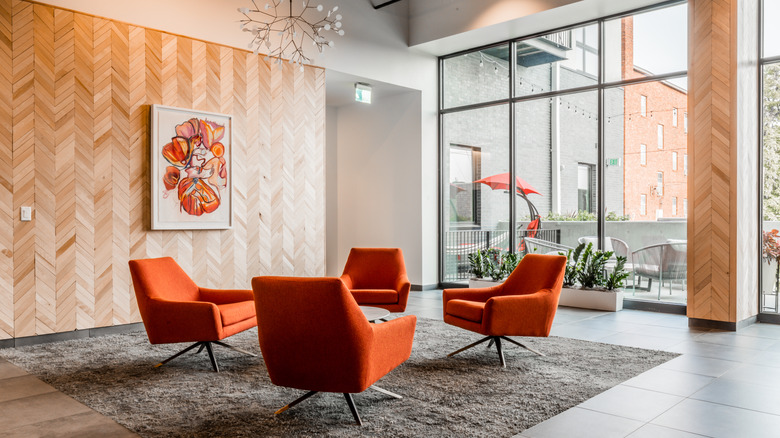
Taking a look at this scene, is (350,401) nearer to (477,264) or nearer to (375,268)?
(375,268)

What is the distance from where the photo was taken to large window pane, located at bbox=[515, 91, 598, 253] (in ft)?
25.1

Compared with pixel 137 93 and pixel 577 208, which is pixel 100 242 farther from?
pixel 577 208

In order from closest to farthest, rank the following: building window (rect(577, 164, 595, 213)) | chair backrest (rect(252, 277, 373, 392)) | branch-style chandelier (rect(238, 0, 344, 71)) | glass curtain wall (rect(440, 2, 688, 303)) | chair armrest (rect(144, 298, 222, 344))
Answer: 1. chair backrest (rect(252, 277, 373, 392))
2. chair armrest (rect(144, 298, 222, 344))
3. branch-style chandelier (rect(238, 0, 344, 71))
4. glass curtain wall (rect(440, 2, 688, 303))
5. building window (rect(577, 164, 595, 213))

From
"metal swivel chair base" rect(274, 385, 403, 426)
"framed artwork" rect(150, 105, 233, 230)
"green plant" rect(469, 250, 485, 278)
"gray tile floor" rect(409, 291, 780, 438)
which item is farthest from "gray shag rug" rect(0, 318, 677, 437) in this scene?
"green plant" rect(469, 250, 485, 278)

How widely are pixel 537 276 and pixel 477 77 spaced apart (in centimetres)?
479

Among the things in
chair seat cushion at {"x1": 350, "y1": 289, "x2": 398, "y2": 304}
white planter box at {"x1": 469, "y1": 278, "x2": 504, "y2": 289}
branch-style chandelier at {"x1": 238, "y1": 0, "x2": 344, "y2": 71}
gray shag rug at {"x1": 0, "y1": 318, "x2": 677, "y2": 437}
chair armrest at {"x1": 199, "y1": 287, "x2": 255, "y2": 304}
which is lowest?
gray shag rug at {"x1": 0, "y1": 318, "x2": 677, "y2": 437}

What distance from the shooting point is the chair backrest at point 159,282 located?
441 cm

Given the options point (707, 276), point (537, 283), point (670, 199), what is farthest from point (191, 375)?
point (670, 199)

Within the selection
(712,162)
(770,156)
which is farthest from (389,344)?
(770,156)

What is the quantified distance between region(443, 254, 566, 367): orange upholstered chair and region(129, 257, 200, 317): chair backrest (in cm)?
231

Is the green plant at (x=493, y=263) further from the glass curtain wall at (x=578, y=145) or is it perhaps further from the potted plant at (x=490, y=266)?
the glass curtain wall at (x=578, y=145)

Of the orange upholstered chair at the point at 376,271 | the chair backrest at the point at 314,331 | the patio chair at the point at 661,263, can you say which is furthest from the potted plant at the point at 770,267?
the chair backrest at the point at 314,331

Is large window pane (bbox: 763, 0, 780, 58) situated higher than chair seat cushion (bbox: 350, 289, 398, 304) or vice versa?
large window pane (bbox: 763, 0, 780, 58)

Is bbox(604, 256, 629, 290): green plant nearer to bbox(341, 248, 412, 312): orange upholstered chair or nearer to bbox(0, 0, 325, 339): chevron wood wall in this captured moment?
bbox(341, 248, 412, 312): orange upholstered chair
